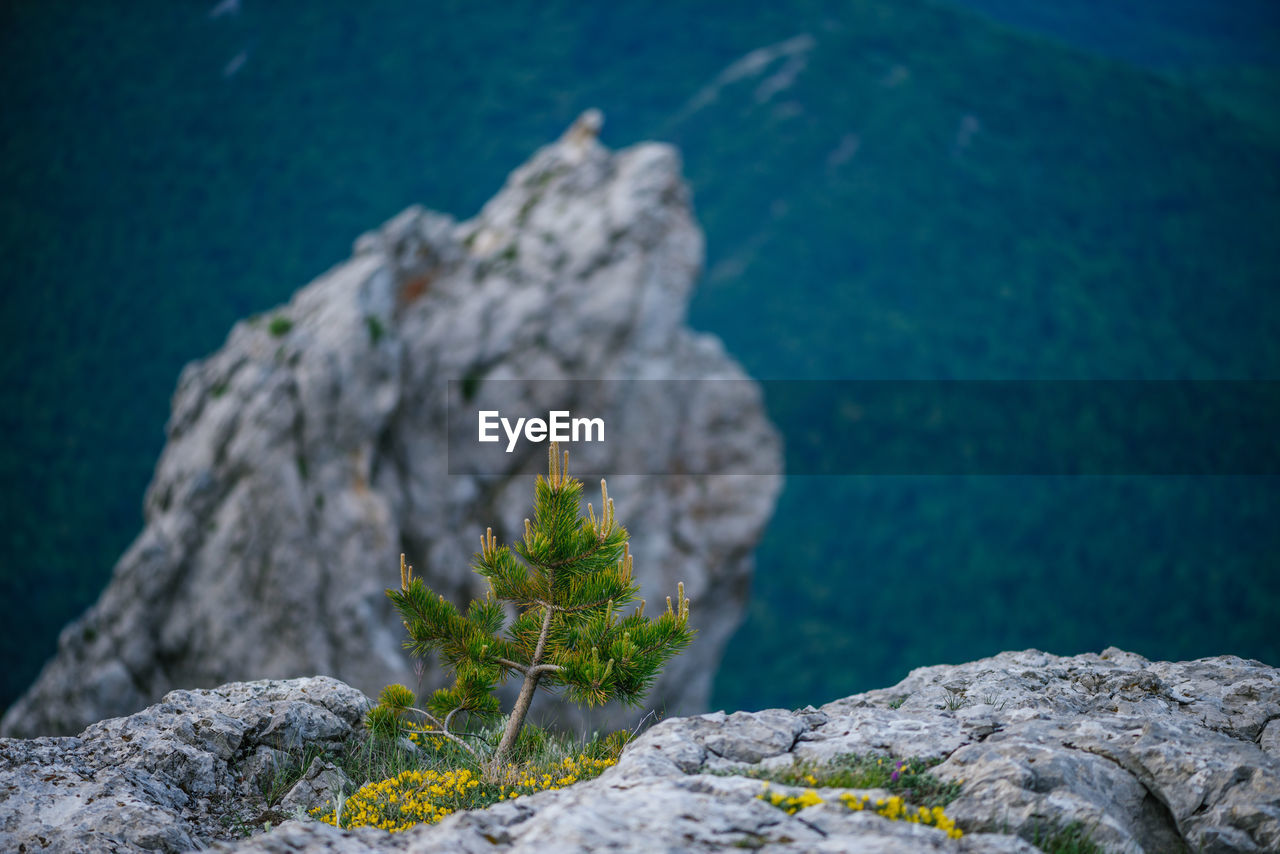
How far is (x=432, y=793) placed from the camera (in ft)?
15.5

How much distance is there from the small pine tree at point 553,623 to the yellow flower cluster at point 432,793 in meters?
0.27

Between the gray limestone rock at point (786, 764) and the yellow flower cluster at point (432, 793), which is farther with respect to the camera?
the yellow flower cluster at point (432, 793)

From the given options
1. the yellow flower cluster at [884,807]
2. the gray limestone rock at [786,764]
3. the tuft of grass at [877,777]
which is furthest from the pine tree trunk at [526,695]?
the yellow flower cluster at [884,807]

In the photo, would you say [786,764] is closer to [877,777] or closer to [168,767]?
[877,777]

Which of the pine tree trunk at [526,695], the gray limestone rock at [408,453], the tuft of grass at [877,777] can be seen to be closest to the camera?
the tuft of grass at [877,777]

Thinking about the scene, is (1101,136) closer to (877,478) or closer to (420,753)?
(877,478)

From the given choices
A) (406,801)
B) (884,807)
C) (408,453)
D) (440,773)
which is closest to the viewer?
(884,807)

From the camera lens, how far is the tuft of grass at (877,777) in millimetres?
3736

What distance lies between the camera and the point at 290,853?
3273mm

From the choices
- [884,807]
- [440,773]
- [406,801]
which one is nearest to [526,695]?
[440,773]

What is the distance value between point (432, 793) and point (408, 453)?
14806mm

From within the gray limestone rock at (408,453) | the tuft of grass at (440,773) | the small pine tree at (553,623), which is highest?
the small pine tree at (553,623)

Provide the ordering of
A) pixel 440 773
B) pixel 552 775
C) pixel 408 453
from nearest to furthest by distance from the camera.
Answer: pixel 552 775
pixel 440 773
pixel 408 453

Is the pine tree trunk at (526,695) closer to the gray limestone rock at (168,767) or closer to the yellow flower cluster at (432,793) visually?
the yellow flower cluster at (432,793)
